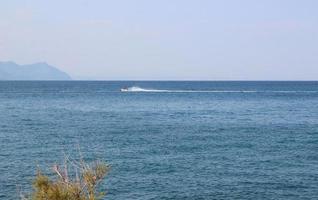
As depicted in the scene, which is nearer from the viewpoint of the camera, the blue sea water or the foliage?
the foliage

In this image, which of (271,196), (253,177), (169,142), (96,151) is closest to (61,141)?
(96,151)

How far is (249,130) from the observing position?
7450 cm

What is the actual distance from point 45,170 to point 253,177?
55.7 ft

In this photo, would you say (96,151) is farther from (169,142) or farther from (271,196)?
(271,196)

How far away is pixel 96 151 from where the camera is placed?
54438mm

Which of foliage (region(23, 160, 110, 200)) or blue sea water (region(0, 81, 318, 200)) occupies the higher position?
foliage (region(23, 160, 110, 200))

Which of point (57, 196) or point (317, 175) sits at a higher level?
point (57, 196)

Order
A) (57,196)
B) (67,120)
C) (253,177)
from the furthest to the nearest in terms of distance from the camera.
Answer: (67,120) < (253,177) < (57,196)

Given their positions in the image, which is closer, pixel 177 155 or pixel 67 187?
pixel 67 187

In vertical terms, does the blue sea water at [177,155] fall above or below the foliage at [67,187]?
below

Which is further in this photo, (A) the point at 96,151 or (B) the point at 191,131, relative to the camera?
(B) the point at 191,131

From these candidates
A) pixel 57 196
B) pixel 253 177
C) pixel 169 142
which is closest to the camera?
pixel 57 196

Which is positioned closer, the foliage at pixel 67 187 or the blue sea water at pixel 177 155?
the foliage at pixel 67 187

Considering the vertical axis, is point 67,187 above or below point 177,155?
above
